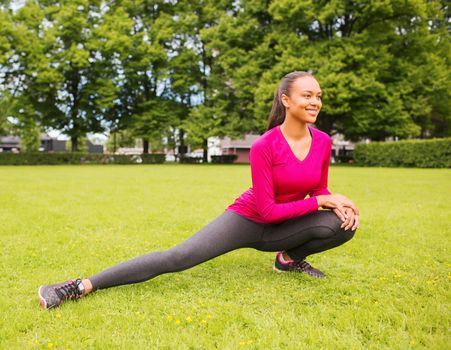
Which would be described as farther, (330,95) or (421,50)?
(421,50)

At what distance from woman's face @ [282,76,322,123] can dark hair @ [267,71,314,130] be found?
5cm

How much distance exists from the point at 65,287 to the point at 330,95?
2842 centimetres

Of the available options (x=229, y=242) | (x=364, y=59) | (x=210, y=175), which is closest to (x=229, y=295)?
(x=229, y=242)

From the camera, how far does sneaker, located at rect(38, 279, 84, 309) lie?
10.7 ft

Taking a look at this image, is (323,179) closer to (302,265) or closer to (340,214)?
(340,214)

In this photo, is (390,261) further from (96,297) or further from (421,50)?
(421,50)

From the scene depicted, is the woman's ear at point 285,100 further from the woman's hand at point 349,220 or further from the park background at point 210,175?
the park background at point 210,175

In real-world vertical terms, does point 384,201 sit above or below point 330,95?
below

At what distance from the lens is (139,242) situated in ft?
18.7

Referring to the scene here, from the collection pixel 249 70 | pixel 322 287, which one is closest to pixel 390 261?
pixel 322 287

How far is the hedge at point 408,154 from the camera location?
82.7 feet

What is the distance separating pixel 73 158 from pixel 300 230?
35316mm

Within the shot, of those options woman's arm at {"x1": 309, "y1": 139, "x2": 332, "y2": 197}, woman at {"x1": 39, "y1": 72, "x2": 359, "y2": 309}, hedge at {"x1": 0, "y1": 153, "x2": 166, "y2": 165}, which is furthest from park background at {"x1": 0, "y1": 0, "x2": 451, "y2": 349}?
hedge at {"x1": 0, "y1": 153, "x2": 166, "y2": 165}

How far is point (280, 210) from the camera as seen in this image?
3615mm
